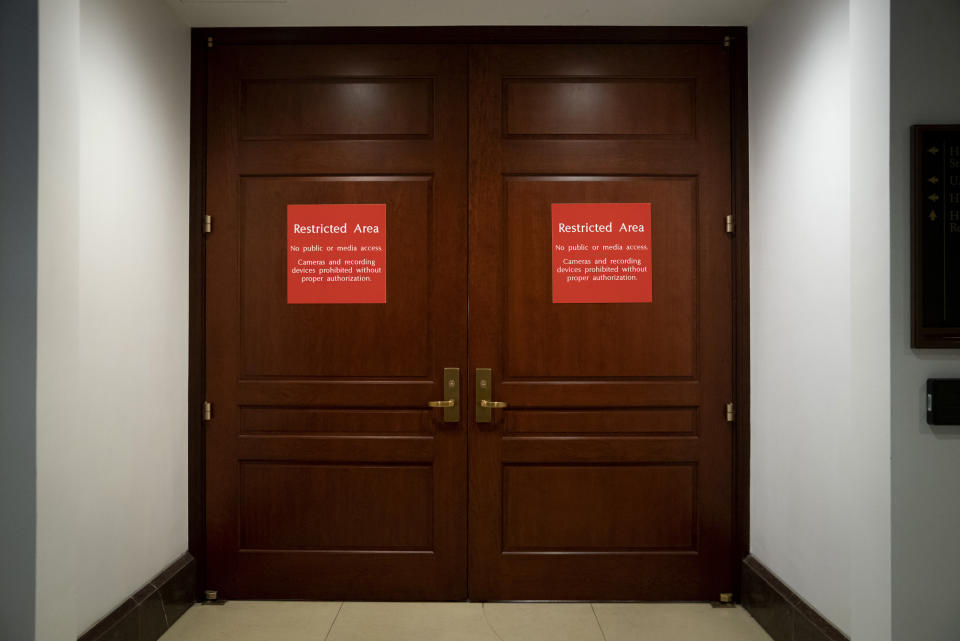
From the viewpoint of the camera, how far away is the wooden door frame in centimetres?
270

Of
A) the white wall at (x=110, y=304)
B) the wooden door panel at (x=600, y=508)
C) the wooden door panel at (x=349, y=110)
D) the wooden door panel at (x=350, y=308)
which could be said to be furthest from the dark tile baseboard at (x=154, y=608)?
the wooden door panel at (x=349, y=110)

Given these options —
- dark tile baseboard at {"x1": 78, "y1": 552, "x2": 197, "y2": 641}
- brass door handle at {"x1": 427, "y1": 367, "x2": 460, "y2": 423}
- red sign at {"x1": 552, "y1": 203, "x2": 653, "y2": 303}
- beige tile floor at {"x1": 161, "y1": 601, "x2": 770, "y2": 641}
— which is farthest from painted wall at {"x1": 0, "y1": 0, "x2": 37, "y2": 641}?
red sign at {"x1": 552, "y1": 203, "x2": 653, "y2": 303}

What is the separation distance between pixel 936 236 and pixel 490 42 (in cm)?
200

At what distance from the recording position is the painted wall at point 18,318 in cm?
152

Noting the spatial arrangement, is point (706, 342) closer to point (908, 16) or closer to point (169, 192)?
point (908, 16)

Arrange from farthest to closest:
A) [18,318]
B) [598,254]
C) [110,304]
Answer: [598,254] < [110,304] < [18,318]

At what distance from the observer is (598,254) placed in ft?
8.82

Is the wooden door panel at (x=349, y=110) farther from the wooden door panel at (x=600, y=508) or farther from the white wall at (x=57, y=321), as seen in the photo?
the wooden door panel at (x=600, y=508)

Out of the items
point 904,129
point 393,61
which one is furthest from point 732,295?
point 393,61

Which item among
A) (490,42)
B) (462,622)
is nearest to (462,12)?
(490,42)

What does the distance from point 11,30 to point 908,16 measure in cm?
246

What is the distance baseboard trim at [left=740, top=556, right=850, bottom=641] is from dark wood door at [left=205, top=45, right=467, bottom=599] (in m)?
1.32

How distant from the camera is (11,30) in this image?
1539 mm

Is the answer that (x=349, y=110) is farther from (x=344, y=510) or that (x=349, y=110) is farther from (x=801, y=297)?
(x=801, y=297)
